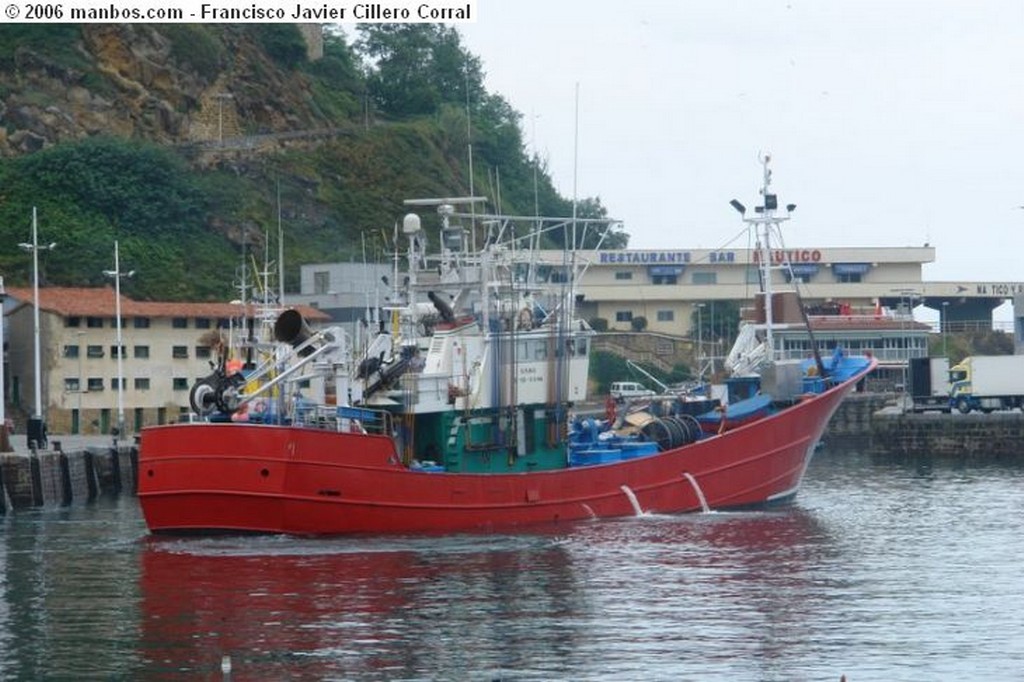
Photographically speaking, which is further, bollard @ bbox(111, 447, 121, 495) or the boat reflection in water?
bollard @ bbox(111, 447, 121, 495)

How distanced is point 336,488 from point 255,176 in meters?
60.7

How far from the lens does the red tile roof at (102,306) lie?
74.2 m

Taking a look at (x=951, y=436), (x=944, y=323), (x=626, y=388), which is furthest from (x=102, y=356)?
(x=944, y=323)

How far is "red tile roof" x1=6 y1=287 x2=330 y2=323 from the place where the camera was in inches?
2923

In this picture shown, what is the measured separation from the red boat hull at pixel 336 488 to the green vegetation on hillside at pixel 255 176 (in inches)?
1183

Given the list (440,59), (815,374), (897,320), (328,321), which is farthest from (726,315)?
(815,374)

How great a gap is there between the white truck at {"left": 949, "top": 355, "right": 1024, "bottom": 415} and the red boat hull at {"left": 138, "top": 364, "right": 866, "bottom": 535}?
4055 centimetres

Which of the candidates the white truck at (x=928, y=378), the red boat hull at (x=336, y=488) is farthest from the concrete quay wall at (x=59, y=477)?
the white truck at (x=928, y=378)

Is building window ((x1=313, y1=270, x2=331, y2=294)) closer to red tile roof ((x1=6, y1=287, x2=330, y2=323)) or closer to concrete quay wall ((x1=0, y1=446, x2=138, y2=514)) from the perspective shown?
red tile roof ((x1=6, y1=287, x2=330, y2=323))

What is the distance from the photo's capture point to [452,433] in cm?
4375

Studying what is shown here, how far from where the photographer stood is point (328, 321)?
8162 centimetres

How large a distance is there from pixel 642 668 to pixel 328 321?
54.9 m

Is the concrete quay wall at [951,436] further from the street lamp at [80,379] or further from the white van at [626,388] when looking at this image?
the street lamp at [80,379]

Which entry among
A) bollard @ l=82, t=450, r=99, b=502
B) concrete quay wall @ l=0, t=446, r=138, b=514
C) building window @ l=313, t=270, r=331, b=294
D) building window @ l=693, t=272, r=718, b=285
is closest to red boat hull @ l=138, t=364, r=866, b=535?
concrete quay wall @ l=0, t=446, r=138, b=514
